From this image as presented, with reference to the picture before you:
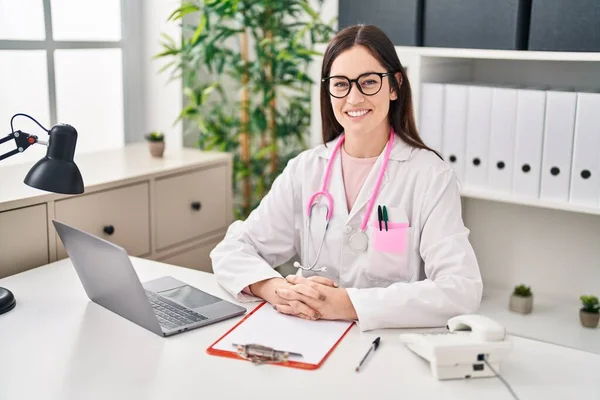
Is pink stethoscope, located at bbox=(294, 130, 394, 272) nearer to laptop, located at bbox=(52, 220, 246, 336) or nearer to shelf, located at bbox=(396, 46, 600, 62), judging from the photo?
laptop, located at bbox=(52, 220, 246, 336)

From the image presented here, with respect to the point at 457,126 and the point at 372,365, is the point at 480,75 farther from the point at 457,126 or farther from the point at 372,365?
the point at 372,365

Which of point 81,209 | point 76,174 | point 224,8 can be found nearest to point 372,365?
Answer: point 76,174

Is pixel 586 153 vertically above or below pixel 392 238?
above

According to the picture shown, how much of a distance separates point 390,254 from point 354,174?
0.24 meters

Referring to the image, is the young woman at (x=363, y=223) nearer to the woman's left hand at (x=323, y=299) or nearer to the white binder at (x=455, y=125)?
the woman's left hand at (x=323, y=299)

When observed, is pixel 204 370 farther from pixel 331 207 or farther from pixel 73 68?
pixel 73 68

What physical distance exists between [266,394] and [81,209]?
1.16 meters

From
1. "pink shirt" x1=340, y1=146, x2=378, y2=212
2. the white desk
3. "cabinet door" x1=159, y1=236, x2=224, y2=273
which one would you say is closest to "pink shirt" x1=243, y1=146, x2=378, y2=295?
"pink shirt" x1=340, y1=146, x2=378, y2=212

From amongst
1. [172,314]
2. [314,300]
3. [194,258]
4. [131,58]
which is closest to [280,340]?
[314,300]

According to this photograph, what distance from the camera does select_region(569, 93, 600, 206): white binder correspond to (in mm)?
2094

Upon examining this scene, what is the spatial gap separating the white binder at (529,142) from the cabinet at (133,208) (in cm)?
109

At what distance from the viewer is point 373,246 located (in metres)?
1.74

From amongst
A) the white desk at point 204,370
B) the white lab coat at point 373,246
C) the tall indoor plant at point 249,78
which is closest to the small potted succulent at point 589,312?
the white lab coat at point 373,246

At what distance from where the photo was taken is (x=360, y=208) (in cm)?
177
